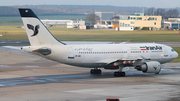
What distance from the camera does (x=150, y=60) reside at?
4066 centimetres

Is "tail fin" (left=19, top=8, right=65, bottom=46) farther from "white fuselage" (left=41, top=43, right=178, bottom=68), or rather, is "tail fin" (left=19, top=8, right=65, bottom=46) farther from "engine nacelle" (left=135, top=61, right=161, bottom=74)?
"engine nacelle" (left=135, top=61, right=161, bottom=74)

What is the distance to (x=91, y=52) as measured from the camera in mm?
38188

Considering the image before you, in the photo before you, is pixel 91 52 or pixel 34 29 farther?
pixel 91 52

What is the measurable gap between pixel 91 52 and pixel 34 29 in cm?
789

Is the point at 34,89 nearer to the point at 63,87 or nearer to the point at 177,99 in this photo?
the point at 63,87

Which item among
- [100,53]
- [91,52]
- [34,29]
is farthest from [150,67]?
[34,29]

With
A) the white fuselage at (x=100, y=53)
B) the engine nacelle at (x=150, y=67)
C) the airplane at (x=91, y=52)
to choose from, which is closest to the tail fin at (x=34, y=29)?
the airplane at (x=91, y=52)

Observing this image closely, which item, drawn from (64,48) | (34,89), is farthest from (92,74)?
(34,89)

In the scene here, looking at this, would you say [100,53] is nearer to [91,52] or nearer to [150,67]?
[91,52]

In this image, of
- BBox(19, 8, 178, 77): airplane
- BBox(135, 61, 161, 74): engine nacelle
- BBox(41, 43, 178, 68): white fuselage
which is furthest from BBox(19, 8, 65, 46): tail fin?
BBox(135, 61, 161, 74): engine nacelle

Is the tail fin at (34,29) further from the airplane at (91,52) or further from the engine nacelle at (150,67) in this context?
the engine nacelle at (150,67)

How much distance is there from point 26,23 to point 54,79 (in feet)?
25.1

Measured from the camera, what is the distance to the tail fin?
35562 millimetres

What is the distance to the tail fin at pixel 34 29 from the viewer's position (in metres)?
35.6
